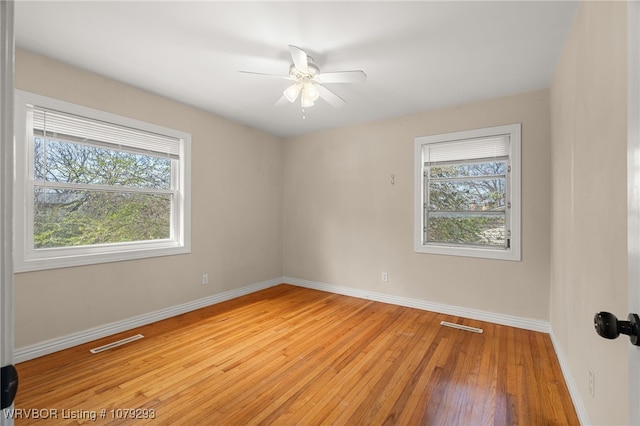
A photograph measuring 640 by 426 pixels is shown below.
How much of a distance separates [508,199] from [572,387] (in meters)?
1.98

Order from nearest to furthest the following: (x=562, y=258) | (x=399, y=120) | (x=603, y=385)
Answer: (x=603, y=385), (x=562, y=258), (x=399, y=120)

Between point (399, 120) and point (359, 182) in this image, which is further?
point (359, 182)

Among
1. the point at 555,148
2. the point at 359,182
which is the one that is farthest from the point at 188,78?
the point at 555,148

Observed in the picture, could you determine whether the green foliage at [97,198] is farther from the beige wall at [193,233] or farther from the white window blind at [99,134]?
the beige wall at [193,233]

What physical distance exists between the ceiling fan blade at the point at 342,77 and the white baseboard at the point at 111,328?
3101 millimetres

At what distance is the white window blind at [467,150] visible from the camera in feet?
11.3

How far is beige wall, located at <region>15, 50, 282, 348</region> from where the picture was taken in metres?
2.57

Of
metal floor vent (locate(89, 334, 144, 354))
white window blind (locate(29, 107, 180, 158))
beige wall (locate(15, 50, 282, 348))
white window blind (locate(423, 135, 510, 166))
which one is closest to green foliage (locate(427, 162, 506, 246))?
white window blind (locate(423, 135, 510, 166))

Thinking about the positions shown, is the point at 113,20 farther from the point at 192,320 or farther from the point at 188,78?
the point at 192,320

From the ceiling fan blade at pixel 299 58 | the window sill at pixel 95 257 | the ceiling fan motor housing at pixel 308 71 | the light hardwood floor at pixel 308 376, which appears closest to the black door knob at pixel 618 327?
the light hardwood floor at pixel 308 376

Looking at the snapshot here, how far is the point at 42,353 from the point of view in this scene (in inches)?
99.7

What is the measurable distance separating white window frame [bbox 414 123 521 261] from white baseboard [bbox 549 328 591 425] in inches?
40.4

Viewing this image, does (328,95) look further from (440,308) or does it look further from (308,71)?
(440,308)

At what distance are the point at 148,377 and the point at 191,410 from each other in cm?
59
